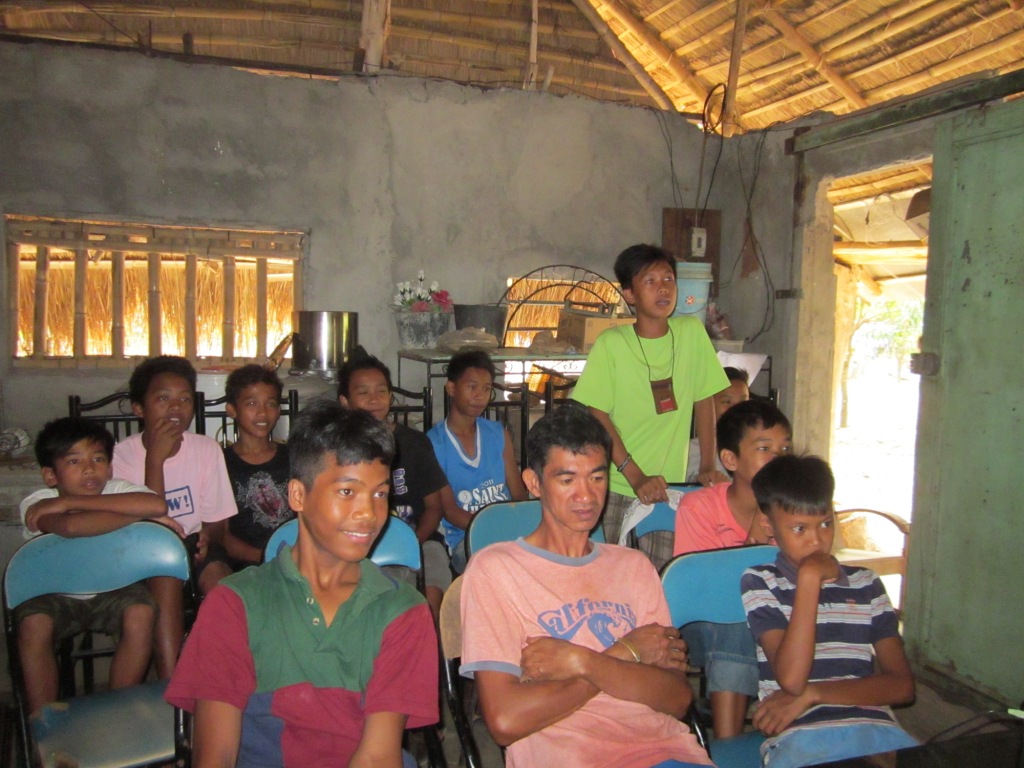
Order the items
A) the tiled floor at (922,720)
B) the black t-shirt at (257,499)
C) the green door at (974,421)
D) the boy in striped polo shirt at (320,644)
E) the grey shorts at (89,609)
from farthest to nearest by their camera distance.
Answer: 1. the green door at (974,421)
2. the black t-shirt at (257,499)
3. the tiled floor at (922,720)
4. the grey shorts at (89,609)
5. the boy in striped polo shirt at (320,644)

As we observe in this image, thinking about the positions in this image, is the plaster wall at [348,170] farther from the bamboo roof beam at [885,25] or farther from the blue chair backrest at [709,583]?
the blue chair backrest at [709,583]

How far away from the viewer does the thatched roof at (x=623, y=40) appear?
5582 mm

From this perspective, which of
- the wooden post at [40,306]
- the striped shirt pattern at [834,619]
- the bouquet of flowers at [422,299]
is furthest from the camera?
the bouquet of flowers at [422,299]

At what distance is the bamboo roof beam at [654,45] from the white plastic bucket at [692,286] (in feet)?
9.00

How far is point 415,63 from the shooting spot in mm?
7586

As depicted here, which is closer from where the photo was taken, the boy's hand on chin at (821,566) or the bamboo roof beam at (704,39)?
the boy's hand on chin at (821,566)

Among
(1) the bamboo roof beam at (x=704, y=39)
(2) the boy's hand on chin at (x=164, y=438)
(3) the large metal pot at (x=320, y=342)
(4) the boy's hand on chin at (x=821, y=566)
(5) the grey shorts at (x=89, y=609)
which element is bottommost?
(5) the grey shorts at (x=89, y=609)

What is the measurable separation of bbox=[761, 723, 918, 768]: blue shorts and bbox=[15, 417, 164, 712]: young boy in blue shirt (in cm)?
188

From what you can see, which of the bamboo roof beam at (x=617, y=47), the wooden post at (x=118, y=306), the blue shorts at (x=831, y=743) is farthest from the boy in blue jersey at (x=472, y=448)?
the bamboo roof beam at (x=617, y=47)

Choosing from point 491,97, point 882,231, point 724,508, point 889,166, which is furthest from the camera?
point 882,231

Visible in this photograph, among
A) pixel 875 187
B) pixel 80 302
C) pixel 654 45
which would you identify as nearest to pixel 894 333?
pixel 875 187

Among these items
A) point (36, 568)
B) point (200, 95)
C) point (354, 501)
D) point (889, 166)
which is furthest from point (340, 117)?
point (354, 501)

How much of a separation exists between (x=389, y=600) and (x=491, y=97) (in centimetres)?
486

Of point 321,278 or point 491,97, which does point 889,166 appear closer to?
point 491,97
